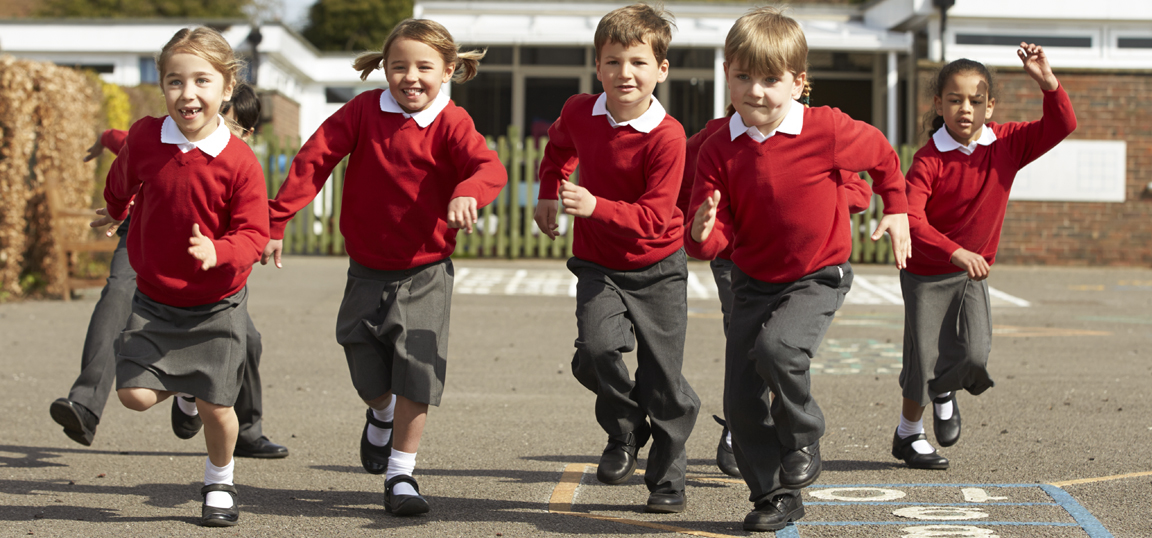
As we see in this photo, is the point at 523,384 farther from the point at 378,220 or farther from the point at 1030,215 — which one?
the point at 1030,215

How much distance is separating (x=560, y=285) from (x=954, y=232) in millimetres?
8393

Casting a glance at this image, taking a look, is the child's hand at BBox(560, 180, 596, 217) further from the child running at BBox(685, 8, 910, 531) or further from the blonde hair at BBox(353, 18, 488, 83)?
the blonde hair at BBox(353, 18, 488, 83)

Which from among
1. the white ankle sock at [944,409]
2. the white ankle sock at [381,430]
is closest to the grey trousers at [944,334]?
the white ankle sock at [944,409]

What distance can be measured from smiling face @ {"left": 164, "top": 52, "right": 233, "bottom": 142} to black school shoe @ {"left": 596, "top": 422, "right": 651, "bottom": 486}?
2.00 m

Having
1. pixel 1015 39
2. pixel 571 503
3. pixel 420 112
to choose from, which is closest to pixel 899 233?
pixel 571 503

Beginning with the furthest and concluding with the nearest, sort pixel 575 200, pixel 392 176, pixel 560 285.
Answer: pixel 560 285 < pixel 392 176 < pixel 575 200

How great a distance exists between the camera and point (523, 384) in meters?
7.30

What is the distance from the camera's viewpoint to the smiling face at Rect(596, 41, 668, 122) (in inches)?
162

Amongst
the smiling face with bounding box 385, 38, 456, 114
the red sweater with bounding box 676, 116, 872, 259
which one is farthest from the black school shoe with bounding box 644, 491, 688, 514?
the smiling face with bounding box 385, 38, 456, 114

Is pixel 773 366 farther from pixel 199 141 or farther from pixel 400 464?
pixel 199 141

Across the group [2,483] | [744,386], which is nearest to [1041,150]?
[744,386]

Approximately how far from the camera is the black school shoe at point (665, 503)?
13.8 feet

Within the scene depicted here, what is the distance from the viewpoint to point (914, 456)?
16.3ft

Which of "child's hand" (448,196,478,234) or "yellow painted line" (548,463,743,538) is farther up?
"child's hand" (448,196,478,234)
